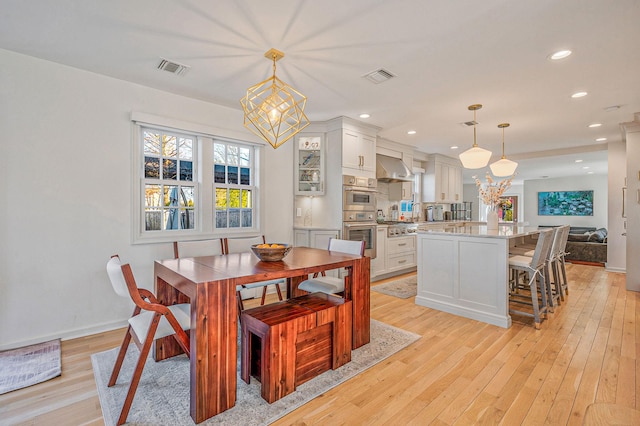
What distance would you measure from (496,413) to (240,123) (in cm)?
387

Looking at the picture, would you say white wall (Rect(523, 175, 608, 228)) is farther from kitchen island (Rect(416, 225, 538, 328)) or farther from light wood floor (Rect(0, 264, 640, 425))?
kitchen island (Rect(416, 225, 538, 328))

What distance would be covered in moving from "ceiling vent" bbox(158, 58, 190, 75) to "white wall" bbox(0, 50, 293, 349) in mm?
560

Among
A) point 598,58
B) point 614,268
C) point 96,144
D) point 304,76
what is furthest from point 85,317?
point 614,268

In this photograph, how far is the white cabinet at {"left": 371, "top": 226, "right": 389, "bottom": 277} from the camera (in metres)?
4.89

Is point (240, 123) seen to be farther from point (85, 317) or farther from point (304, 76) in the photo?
point (85, 317)

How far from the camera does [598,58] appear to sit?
2.62m

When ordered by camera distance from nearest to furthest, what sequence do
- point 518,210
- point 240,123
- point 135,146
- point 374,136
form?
point 135,146 < point 240,123 < point 374,136 < point 518,210

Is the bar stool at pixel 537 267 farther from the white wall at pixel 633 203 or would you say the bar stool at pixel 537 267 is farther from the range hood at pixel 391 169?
the range hood at pixel 391 169

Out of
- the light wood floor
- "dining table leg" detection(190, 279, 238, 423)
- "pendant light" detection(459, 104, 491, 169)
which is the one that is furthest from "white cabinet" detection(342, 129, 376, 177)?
"dining table leg" detection(190, 279, 238, 423)

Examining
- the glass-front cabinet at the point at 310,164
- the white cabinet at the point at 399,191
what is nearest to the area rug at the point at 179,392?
the glass-front cabinet at the point at 310,164

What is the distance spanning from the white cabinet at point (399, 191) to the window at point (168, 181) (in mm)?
3977

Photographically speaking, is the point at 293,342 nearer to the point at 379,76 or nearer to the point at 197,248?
the point at 197,248

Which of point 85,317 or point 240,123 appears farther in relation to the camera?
point 240,123

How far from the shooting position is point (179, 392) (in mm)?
1906
